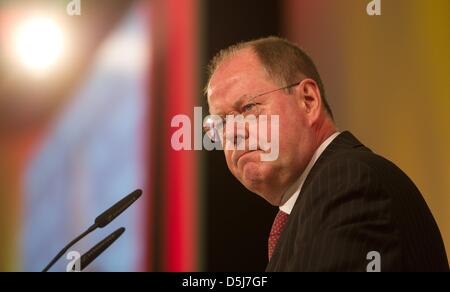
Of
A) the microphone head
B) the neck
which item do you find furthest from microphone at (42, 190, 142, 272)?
the neck

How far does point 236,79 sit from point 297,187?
0.31 metres

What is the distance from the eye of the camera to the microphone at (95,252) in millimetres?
1437

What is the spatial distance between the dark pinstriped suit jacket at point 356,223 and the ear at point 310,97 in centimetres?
32

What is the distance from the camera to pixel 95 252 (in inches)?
57.6

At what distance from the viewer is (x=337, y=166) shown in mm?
994

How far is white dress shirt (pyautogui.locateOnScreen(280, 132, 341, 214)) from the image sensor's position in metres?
1.31

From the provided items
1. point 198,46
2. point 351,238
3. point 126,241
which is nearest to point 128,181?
point 126,241
